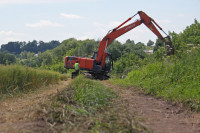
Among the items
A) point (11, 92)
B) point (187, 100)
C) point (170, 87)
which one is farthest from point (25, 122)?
point (170, 87)

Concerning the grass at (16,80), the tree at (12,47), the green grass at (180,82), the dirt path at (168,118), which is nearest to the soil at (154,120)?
the dirt path at (168,118)

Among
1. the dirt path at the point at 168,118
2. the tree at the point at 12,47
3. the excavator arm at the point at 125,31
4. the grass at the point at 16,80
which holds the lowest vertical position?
the dirt path at the point at 168,118

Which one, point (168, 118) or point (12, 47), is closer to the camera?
point (168, 118)

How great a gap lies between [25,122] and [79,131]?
1203mm

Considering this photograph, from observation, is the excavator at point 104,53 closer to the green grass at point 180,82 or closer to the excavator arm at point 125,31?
the excavator arm at point 125,31

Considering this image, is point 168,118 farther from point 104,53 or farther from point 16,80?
point 104,53

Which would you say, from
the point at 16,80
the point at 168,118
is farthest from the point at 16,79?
the point at 168,118

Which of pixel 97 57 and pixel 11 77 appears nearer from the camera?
pixel 11 77

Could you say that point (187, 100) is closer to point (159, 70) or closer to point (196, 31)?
point (159, 70)

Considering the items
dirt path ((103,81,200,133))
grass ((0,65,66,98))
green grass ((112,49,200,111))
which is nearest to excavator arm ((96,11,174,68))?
green grass ((112,49,200,111))

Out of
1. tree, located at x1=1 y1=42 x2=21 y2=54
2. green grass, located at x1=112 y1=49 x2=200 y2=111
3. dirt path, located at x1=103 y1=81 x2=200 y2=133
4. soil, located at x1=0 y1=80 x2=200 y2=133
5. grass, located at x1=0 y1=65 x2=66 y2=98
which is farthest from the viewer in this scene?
tree, located at x1=1 y1=42 x2=21 y2=54

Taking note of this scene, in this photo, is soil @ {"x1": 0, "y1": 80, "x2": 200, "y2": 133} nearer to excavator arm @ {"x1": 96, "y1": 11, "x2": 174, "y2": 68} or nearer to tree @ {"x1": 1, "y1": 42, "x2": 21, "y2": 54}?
excavator arm @ {"x1": 96, "y1": 11, "x2": 174, "y2": 68}

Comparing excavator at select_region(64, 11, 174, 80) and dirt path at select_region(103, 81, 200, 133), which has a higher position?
excavator at select_region(64, 11, 174, 80)

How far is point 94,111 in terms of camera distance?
14.1 ft
